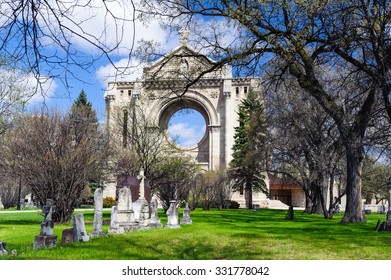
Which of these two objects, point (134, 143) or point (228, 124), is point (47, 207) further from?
point (228, 124)

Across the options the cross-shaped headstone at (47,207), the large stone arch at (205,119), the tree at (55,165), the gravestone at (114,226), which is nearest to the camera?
the cross-shaped headstone at (47,207)

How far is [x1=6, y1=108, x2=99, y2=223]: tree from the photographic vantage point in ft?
63.1

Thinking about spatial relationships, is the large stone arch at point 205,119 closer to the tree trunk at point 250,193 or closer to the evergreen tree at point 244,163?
the evergreen tree at point 244,163

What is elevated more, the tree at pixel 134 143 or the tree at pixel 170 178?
the tree at pixel 134 143

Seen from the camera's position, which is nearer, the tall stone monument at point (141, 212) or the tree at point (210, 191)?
the tall stone monument at point (141, 212)

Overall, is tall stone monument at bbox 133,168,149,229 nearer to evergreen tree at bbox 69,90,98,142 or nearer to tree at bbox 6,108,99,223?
tree at bbox 6,108,99,223

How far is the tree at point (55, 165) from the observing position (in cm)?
1923

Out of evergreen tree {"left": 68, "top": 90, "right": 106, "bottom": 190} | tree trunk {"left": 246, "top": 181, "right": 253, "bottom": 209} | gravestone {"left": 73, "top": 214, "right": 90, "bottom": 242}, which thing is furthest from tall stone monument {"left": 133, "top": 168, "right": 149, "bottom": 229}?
tree trunk {"left": 246, "top": 181, "right": 253, "bottom": 209}

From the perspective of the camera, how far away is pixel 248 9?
44.7 feet

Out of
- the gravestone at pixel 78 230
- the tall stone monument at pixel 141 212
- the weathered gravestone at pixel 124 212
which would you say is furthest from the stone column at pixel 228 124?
the gravestone at pixel 78 230

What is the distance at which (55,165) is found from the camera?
19.3 meters

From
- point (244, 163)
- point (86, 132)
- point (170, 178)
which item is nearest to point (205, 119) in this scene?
point (244, 163)

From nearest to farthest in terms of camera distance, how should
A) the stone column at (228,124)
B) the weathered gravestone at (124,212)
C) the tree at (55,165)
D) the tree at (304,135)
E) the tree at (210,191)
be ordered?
the weathered gravestone at (124,212)
the tree at (55,165)
the tree at (304,135)
the tree at (210,191)
the stone column at (228,124)
